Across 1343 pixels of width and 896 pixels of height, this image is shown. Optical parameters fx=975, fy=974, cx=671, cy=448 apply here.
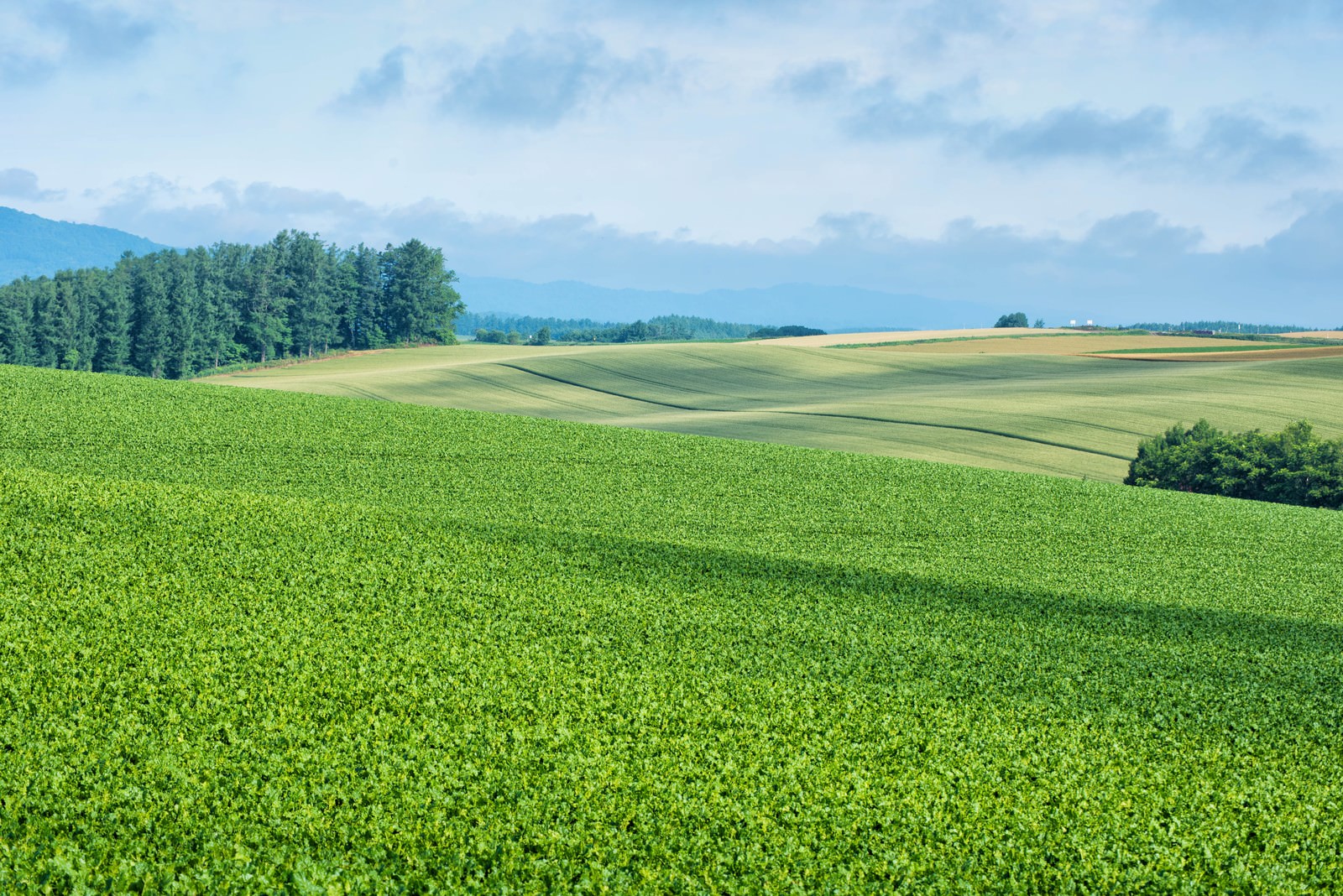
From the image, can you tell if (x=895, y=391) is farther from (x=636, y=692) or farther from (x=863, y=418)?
(x=636, y=692)

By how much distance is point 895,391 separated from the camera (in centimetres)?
6378

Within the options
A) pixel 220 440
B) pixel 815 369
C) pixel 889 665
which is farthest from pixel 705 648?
pixel 815 369

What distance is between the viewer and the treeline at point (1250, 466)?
35.5 meters

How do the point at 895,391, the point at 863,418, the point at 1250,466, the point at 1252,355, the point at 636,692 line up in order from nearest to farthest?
the point at 636,692 < the point at 1250,466 < the point at 863,418 < the point at 895,391 < the point at 1252,355

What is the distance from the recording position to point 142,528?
17.0 m

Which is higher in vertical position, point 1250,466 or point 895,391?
point 895,391

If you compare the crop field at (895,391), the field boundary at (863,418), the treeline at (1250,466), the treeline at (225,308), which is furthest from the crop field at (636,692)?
the treeline at (225,308)

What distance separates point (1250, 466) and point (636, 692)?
33.2 meters

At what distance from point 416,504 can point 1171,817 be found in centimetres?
1640

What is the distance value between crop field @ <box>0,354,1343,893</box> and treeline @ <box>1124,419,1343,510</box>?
1429 cm

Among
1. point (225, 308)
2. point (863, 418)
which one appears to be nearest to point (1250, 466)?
point (863, 418)

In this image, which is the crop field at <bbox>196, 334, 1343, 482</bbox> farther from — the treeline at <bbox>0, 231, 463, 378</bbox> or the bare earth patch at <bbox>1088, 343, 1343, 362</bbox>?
the treeline at <bbox>0, 231, 463, 378</bbox>

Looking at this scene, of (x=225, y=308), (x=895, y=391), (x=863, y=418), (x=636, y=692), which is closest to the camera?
(x=636, y=692)

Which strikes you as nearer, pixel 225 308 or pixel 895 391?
pixel 895 391
